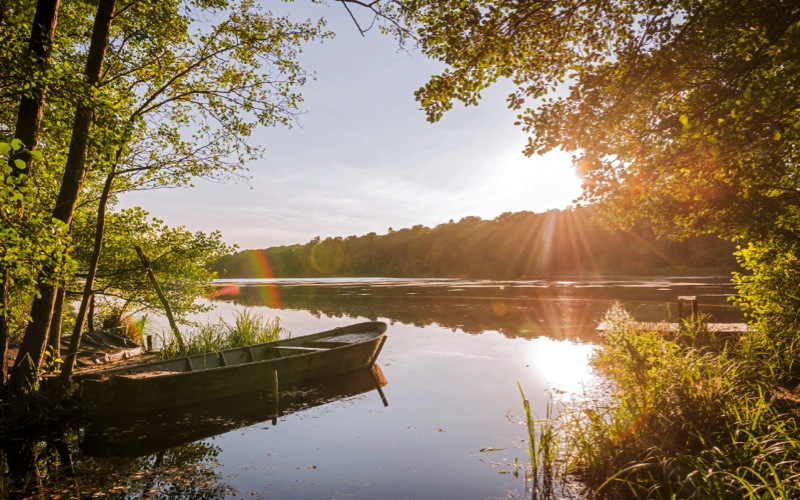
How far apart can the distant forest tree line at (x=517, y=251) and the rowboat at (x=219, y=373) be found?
54413 millimetres

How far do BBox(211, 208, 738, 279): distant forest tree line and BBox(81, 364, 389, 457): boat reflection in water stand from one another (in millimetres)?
55895

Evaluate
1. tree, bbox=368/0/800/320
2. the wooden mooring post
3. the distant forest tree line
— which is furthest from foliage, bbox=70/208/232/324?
the distant forest tree line

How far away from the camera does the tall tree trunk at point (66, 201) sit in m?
9.44

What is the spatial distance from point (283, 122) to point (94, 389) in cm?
769

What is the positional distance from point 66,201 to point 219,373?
4.98 meters

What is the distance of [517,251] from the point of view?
331 feet

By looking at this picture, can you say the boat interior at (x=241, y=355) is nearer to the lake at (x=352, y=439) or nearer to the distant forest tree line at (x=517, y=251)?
the lake at (x=352, y=439)

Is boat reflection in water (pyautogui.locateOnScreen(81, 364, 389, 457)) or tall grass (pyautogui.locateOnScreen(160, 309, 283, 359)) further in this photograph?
tall grass (pyautogui.locateOnScreen(160, 309, 283, 359))

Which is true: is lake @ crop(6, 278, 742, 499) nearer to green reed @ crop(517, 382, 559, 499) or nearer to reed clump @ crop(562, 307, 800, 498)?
green reed @ crop(517, 382, 559, 499)

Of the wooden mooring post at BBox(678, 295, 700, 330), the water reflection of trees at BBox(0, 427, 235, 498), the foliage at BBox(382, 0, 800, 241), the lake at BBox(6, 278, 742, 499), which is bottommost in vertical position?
the lake at BBox(6, 278, 742, 499)

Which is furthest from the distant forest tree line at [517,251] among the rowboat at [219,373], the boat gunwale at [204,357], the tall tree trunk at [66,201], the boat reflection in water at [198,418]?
the tall tree trunk at [66,201]

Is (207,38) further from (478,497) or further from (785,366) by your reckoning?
(785,366)

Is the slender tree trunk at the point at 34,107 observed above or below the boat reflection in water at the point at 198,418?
above

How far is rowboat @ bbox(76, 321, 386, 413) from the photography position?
1027 centimetres
